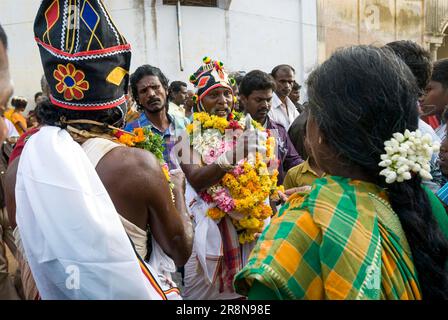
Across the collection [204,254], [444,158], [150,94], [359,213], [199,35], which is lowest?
[204,254]

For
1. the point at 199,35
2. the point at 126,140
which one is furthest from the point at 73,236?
the point at 199,35

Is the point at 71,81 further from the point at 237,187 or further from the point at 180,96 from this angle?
the point at 180,96

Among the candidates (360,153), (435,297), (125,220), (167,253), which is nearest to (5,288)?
(125,220)

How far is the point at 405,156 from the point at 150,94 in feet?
12.7

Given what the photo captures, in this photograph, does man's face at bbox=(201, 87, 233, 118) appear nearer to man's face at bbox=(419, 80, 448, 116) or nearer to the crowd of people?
man's face at bbox=(419, 80, 448, 116)

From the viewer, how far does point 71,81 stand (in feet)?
7.45

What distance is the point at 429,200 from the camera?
1.84 metres

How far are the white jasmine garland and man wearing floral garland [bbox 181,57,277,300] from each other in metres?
2.28

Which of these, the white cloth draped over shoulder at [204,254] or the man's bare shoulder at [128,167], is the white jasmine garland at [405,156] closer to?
the man's bare shoulder at [128,167]

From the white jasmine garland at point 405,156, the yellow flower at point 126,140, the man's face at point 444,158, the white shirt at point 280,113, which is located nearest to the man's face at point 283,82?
the white shirt at point 280,113

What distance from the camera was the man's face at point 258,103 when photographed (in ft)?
16.1

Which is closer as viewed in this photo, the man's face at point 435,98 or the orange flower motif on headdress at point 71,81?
the orange flower motif on headdress at point 71,81

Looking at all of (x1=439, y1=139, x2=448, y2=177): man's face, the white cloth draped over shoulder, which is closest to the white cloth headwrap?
(x1=439, y1=139, x2=448, y2=177): man's face
